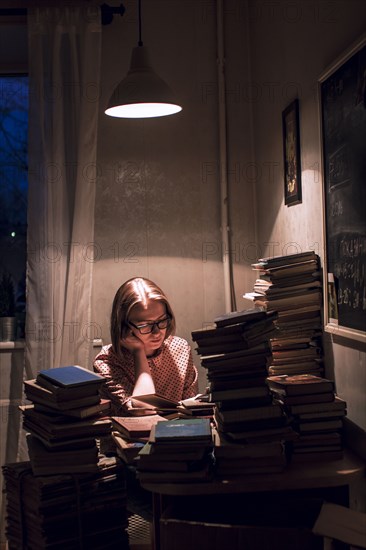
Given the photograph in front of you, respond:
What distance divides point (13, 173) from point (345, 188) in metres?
2.52

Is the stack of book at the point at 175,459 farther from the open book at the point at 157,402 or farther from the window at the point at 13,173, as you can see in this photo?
the window at the point at 13,173

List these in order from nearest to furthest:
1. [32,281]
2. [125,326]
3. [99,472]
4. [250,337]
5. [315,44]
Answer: [250,337]
[99,472]
[315,44]
[125,326]
[32,281]

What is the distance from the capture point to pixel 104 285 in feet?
14.3

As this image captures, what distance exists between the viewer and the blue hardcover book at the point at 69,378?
2.68 metres

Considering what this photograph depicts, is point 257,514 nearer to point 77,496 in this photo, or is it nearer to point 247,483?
point 247,483

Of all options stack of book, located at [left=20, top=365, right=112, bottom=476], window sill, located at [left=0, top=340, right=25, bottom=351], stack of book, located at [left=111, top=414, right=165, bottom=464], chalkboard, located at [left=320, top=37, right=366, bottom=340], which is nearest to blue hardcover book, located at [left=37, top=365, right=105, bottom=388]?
→ stack of book, located at [left=20, top=365, right=112, bottom=476]

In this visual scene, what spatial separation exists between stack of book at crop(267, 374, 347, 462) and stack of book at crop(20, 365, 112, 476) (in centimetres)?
65

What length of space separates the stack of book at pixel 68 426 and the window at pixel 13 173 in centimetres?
195

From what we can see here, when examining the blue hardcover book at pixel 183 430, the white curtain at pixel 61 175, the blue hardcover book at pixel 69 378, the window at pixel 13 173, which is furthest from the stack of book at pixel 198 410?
the window at pixel 13 173

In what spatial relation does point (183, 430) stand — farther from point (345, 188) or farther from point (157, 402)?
point (345, 188)

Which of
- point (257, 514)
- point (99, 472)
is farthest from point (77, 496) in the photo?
point (257, 514)

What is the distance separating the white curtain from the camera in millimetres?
4156

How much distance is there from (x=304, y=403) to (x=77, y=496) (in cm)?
86

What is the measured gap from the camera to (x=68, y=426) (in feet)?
8.75
